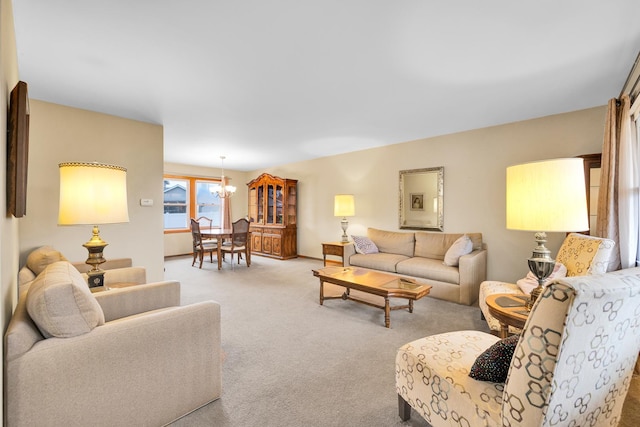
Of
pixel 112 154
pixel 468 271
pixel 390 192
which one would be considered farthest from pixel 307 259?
pixel 112 154

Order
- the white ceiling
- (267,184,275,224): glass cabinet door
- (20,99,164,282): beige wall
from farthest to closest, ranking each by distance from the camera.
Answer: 1. (267,184,275,224): glass cabinet door
2. (20,99,164,282): beige wall
3. the white ceiling

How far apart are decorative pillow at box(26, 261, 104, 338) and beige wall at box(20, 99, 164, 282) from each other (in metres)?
2.29

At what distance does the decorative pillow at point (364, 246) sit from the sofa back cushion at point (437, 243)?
0.69 meters

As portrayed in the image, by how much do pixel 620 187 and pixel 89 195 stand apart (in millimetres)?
4101

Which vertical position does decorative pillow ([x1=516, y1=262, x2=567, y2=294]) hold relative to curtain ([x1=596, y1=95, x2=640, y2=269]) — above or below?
below

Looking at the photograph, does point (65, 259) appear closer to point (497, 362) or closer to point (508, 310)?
point (497, 362)

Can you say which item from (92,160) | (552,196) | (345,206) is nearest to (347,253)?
(345,206)

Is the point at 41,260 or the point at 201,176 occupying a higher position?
the point at 201,176

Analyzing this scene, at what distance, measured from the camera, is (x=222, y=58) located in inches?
85.4

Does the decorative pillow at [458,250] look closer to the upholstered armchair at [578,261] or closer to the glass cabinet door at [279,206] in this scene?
the upholstered armchair at [578,261]

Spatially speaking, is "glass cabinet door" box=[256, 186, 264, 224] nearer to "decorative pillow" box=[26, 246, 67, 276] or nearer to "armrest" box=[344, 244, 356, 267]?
"armrest" box=[344, 244, 356, 267]

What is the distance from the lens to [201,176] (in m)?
7.10

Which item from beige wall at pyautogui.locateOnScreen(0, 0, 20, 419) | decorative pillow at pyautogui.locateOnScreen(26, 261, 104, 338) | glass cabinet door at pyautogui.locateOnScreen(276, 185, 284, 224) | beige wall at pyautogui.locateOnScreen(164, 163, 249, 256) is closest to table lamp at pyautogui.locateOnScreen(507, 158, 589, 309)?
decorative pillow at pyautogui.locateOnScreen(26, 261, 104, 338)

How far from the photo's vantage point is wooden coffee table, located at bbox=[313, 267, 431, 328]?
268 centimetres
